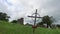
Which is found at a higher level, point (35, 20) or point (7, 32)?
point (35, 20)

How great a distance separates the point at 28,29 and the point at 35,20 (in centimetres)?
469

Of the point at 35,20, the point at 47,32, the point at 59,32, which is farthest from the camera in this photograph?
the point at 59,32

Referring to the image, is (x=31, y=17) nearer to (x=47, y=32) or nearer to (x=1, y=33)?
(x=1, y=33)

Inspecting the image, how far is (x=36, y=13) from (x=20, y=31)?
3748mm

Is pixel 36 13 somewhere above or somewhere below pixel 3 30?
above

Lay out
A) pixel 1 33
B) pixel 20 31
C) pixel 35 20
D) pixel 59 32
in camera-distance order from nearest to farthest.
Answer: pixel 35 20, pixel 1 33, pixel 20 31, pixel 59 32

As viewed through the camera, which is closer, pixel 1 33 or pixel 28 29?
pixel 1 33

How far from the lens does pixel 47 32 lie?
1692 cm

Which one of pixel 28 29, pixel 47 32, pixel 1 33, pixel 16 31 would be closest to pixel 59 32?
pixel 47 32

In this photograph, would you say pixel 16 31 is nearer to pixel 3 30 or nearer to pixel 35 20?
pixel 3 30

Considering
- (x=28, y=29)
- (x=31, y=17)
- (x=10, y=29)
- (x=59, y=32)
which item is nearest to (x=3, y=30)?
(x=10, y=29)

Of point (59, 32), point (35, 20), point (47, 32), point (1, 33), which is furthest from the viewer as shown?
point (59, 32)

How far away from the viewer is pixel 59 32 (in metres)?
18.1

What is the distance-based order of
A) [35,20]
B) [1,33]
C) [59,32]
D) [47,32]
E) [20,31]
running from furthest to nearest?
[59,32], [47,32], [20,31], [1,33], [35,20]
